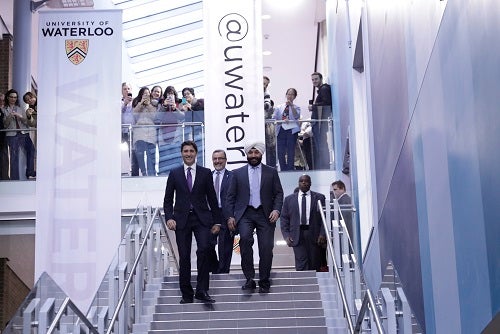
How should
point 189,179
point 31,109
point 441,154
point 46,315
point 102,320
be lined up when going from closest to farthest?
point 441,154
point 46,315
point 102,320
point 189,179
point 31,109

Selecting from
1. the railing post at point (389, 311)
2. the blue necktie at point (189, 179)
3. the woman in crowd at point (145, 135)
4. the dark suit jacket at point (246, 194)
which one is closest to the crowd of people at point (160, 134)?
the woman in crowd at point (145, 135)

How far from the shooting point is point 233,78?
14.5m

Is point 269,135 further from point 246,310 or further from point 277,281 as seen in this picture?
point 246,310

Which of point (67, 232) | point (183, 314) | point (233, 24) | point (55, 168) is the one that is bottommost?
point (183, 314)

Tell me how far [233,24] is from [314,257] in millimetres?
4443

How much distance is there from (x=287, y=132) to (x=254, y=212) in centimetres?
563

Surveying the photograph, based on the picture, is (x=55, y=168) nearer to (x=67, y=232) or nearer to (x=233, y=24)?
(x=67, y=232)

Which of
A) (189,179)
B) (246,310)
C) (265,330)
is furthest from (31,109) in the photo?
(265,330)

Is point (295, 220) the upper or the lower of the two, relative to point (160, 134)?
lower

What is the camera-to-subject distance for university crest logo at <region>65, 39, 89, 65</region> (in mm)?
11516

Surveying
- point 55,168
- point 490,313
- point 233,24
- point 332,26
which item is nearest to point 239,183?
point 55,168

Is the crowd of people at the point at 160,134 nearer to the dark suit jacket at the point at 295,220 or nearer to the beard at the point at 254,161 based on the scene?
the dark suit jacket at the point at 295,220

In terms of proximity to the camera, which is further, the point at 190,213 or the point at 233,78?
the point at 233,78

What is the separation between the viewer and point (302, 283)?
11.0m
